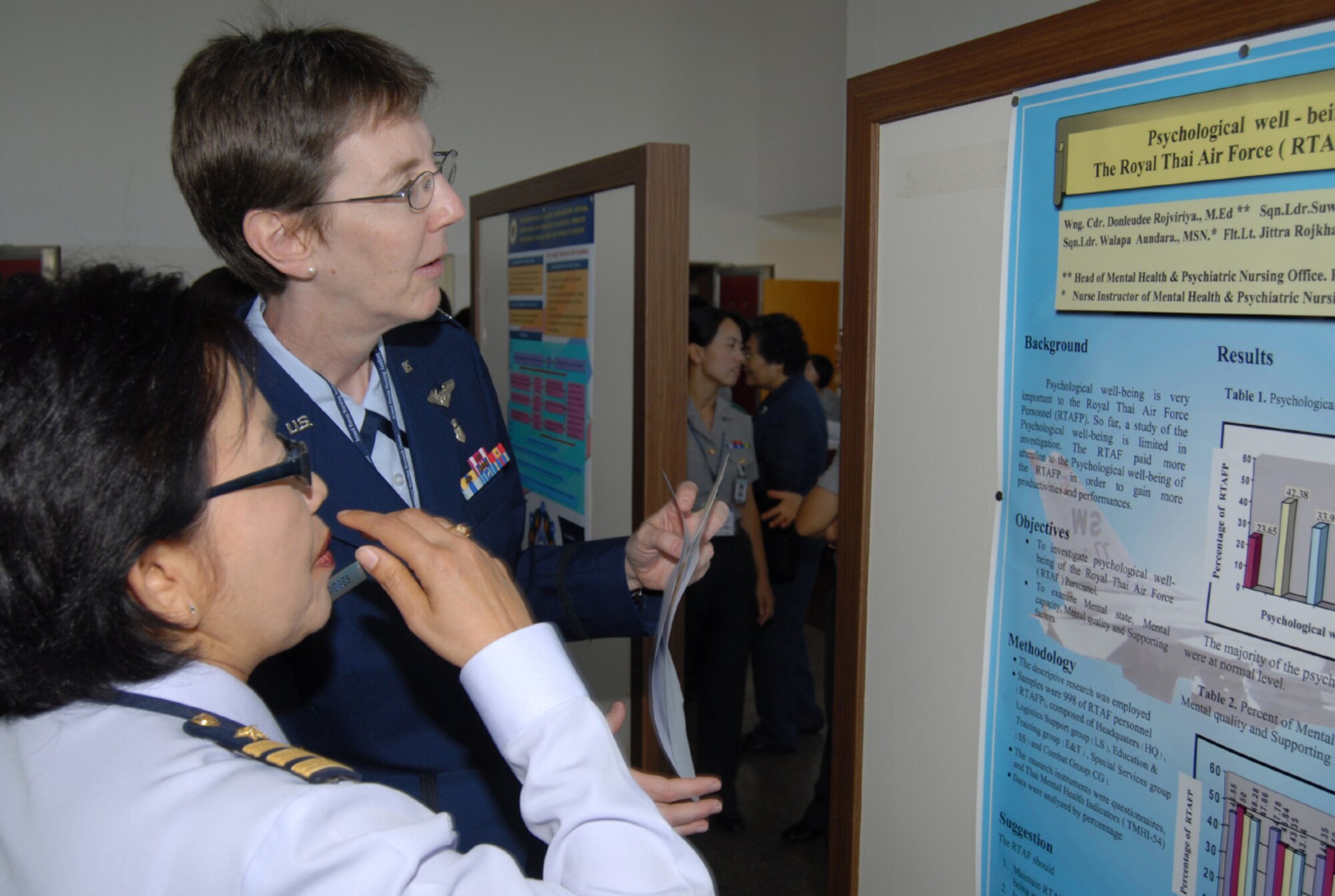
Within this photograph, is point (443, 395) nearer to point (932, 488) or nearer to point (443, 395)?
point (443, 395)

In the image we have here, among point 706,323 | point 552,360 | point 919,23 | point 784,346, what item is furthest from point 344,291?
point 919,23

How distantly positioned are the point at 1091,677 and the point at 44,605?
3.02 ft

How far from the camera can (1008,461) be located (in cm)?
101

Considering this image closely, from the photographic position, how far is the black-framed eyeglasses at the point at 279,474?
0.77m

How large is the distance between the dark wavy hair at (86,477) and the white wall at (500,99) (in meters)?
4.53

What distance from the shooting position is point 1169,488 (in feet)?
2.74

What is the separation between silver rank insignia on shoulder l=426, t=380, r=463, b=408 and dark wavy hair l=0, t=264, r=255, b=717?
673 millimetres

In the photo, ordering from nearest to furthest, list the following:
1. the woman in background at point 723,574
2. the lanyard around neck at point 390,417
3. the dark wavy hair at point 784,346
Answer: the lanyard around neck at point 390,417 → the woman in background at point 723,574 → the dark wavy hair at point 784,346

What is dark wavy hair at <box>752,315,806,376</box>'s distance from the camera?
14.0 ft

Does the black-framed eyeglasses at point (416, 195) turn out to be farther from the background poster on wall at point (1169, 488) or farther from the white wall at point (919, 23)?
the white wall at point (919, 23)

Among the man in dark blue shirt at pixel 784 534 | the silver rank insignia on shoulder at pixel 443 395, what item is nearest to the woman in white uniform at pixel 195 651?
the silver rank insignia on shoulder at pixel 443 395

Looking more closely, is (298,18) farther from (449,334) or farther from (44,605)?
(44,605)

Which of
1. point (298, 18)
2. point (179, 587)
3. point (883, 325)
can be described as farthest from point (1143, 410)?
point (298, 18)

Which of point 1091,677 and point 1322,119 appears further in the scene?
point 1091,677
